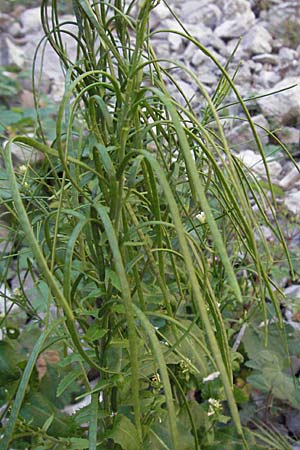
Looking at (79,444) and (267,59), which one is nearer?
(79,444)

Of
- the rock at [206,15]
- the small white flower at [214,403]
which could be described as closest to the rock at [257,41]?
the rock at [206,15]

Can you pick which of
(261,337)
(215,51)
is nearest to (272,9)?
(215,51)

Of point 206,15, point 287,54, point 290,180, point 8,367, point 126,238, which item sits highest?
point 206,15

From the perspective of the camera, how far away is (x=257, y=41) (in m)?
2.66

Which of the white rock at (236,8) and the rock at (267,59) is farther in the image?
the white rock at (236,8)

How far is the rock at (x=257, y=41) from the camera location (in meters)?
2.63

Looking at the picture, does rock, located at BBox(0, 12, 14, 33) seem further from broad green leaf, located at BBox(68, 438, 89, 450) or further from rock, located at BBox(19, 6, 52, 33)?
broad green leaf, located at BBox(68, 438, 89, 450)

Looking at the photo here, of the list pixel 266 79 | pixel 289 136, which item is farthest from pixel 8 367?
pixel 266 79

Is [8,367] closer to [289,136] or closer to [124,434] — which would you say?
[124,434]

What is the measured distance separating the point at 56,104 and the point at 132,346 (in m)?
1.90

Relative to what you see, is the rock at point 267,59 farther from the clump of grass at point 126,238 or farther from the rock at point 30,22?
the clump of grass at point 126,238

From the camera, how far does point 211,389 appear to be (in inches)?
31.9

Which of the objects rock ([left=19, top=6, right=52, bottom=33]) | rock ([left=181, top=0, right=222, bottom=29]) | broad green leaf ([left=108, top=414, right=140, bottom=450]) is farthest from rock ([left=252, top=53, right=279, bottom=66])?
broad green leaf ([left=108, top=414, right=140, bottom=450])

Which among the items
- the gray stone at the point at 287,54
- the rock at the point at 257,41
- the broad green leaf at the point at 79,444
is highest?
the rock at the point at 257,41
